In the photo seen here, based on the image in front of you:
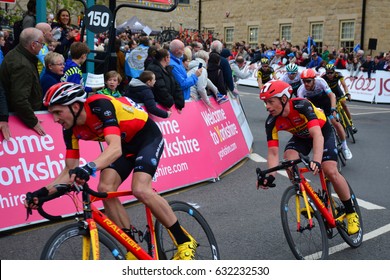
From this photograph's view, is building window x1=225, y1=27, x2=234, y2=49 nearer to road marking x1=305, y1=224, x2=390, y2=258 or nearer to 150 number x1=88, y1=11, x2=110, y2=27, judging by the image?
150 number x1=88, y1=11, x2=110, y2=27

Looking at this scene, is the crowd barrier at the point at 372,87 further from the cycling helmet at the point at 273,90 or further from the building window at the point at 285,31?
the cycling helmet at the point at 273,90

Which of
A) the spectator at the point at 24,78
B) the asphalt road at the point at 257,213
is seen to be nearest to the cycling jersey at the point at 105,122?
the asphalt road at the point at 257,213

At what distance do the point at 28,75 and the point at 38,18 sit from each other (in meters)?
3.39

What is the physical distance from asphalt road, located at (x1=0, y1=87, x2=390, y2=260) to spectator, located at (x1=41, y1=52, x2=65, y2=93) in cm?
209

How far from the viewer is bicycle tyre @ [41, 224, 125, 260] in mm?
3889

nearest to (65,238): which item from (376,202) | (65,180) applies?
(65,180)

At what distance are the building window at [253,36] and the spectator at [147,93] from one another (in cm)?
3437

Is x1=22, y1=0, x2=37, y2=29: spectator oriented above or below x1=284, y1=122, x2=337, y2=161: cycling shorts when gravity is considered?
above

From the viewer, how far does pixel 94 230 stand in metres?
4.04

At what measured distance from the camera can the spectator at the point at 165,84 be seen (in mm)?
9094

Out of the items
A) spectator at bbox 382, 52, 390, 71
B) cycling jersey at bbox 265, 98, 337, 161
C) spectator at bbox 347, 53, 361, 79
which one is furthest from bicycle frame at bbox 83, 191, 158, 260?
spectator at bbox 382, 52, 390, 71

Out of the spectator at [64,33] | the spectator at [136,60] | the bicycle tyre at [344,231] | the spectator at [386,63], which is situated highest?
the spectator at [64,33]

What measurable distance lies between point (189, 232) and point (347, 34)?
3162 centimetres

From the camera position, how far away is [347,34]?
1352 inches
